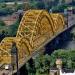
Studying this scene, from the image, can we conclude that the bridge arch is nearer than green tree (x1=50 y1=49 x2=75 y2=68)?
No

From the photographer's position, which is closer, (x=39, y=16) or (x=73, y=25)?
(x=39, y=16)

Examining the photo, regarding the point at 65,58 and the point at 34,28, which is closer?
the point at 65,58

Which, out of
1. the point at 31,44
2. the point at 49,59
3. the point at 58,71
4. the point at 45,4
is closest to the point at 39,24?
the point at 31,44

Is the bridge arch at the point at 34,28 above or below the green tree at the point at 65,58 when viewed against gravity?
above

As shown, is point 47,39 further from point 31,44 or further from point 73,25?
point 73,25

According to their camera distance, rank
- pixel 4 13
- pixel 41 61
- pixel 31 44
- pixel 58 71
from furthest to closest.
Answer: pixel 4 13 < pixel 31 44 < pixel 41 61 < pixel 58 71

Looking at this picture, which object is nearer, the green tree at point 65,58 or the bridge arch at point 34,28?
the green tree at point 65,58

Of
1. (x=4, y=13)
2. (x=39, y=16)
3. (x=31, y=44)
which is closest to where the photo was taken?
(x=31, y=44)

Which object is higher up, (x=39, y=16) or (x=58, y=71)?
(x=39, y=16)

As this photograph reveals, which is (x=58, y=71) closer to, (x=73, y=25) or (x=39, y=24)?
(x=39, y=24)

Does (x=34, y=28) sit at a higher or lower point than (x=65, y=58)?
higher

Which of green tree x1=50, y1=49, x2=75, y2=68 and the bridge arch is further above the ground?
the bridge arch
